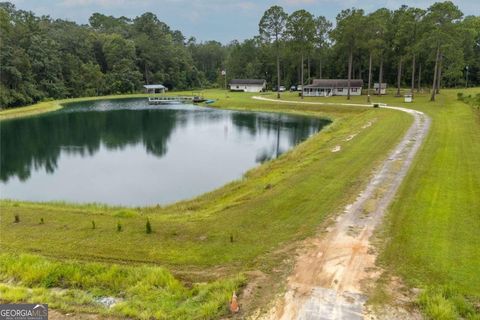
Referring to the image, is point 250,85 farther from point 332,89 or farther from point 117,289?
point 117,289

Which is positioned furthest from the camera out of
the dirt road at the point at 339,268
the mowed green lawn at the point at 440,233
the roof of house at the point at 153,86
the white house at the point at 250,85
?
the roof of house at the point at 153,86

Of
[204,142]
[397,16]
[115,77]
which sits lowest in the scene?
[204,142]

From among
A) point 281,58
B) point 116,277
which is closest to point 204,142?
point 116,277

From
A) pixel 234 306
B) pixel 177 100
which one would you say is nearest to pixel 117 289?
pixel 234 306

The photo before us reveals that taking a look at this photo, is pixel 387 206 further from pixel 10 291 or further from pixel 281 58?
pixel 281 58

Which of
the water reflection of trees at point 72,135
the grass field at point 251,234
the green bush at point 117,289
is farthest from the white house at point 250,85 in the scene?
the green bush at point 117,289

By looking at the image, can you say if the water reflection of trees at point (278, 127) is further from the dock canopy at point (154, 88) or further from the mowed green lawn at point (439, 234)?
the dock canopy at point (154, 88)
